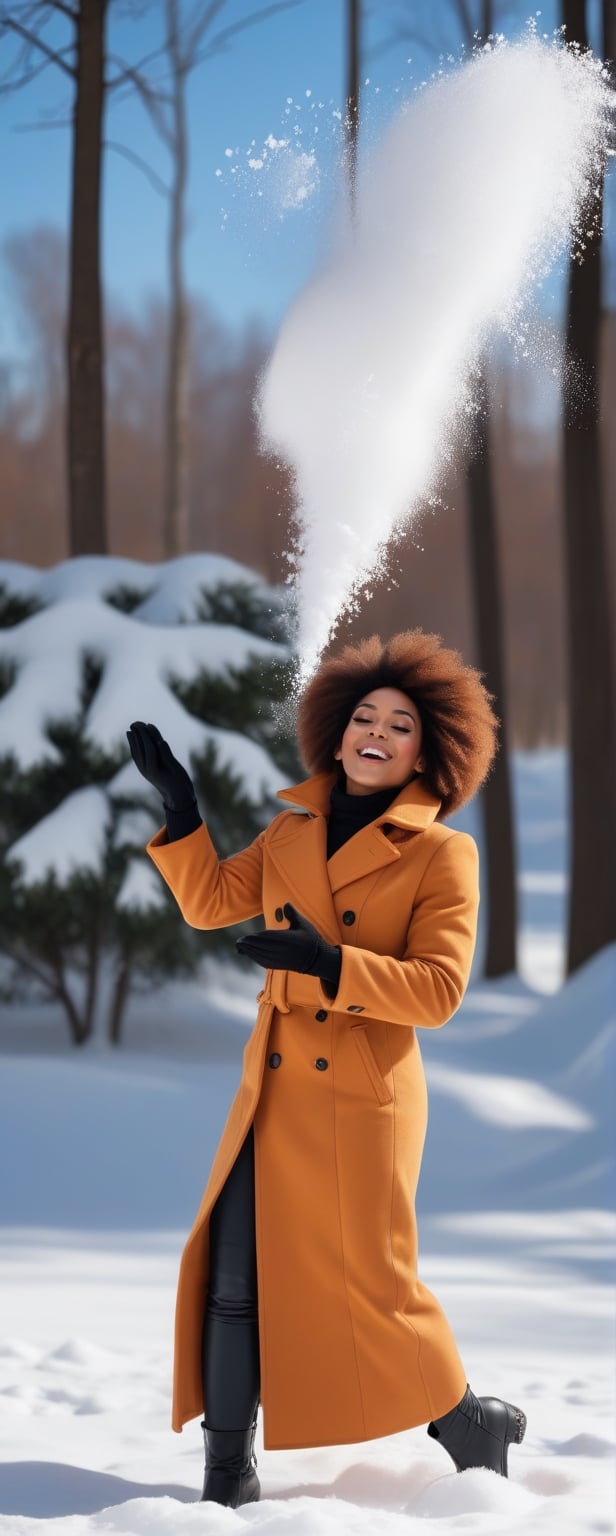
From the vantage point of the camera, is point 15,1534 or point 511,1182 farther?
point 511,1182

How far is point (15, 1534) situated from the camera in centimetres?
224

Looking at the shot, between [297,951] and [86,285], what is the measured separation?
5684 millimetres

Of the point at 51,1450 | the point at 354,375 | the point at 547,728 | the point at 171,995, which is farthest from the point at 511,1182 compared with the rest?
the point at 547,728

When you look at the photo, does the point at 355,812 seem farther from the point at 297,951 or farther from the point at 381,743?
the point at 297,951

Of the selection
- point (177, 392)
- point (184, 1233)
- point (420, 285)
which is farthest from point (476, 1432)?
point (177, 392)

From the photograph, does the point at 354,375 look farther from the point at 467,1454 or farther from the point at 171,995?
the point at 171,995

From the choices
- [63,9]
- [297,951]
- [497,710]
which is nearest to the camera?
[297,951]

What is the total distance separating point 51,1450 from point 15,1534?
479 millimetres

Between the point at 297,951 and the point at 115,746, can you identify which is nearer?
the point at 297,951

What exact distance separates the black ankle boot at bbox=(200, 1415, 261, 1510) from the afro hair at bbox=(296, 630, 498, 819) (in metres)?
1.02

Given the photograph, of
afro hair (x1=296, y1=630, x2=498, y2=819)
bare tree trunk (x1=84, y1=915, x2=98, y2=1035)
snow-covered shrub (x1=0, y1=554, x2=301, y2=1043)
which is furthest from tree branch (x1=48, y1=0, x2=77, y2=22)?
afro hair (x1=296, y1=630, x2=498, y2=819)

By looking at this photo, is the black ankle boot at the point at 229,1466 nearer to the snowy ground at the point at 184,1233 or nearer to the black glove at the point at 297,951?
the snowy ground at the point at 184,1233

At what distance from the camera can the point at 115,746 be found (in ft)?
19.2

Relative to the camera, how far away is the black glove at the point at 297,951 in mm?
2102
